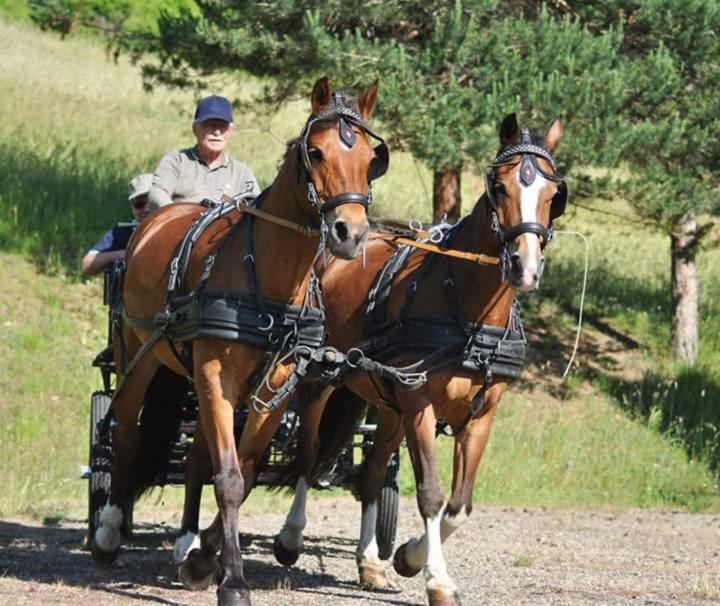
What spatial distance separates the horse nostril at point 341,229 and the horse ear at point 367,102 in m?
0.74

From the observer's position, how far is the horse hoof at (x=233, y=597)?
6.36 meters

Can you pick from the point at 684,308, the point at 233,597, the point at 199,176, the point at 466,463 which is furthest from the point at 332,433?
the point at 684,308

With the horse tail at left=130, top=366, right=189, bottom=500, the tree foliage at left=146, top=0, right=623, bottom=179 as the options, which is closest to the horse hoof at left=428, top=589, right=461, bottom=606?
the horse tail at left=130, top=366, right=189, bottom=500

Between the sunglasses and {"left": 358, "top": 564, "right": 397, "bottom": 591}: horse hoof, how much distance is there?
2.75 m

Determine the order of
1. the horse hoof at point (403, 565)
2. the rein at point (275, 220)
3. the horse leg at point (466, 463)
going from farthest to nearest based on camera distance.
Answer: the horse hoof at point (403, 565) → the horse leg at point (466, 463) → the rein at point (275, 220)

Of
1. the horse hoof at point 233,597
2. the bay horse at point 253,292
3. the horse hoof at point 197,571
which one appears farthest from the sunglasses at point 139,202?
the horse hoof at point 233,597

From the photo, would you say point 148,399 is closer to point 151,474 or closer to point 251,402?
point 151,474

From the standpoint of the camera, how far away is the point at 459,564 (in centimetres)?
902

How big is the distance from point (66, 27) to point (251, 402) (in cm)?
3556

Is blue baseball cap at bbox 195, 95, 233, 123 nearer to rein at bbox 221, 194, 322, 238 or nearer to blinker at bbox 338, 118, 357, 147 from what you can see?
rein at bbox 221, 194, 322, 238

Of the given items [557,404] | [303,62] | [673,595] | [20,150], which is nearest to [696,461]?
[557,404]

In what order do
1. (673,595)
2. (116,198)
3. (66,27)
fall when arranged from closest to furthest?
1. (673,595)
2. (116,198)
3. (66,27)

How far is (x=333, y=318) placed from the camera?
26.7ft

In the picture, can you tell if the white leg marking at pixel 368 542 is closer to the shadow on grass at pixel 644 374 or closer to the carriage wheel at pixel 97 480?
the carriage wheel at pixel 97 480
